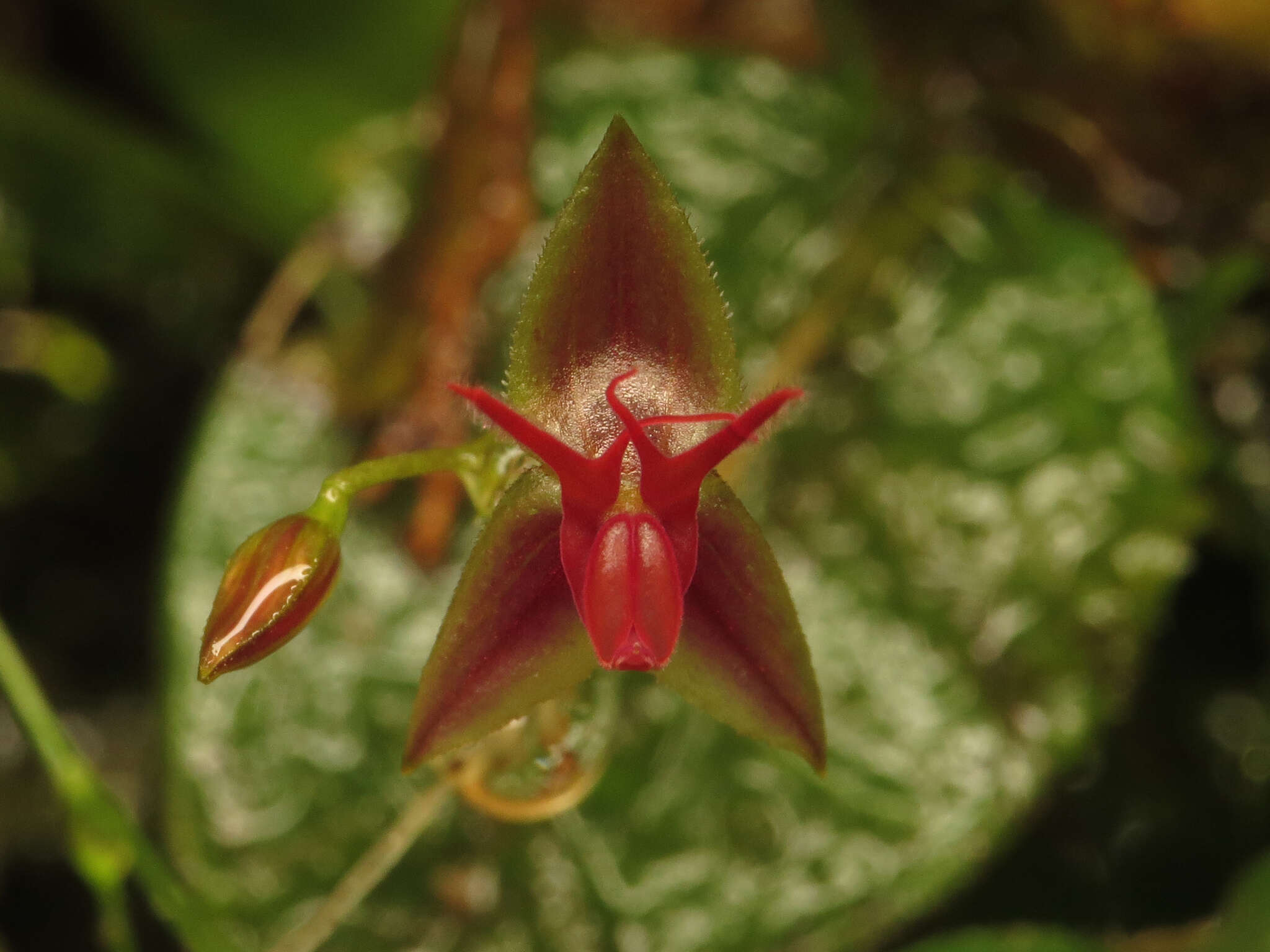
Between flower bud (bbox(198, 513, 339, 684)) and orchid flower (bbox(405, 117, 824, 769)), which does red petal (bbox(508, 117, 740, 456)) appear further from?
flower bud (bbox(198, 513, 339, 684))

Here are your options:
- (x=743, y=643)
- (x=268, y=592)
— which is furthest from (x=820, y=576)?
(x=268, y=592)

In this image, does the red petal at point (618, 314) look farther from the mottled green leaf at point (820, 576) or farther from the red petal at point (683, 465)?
the mottled green leaf at point (820, 576)

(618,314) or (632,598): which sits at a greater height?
(618,314)

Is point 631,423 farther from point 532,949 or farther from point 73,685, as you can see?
point 73,685

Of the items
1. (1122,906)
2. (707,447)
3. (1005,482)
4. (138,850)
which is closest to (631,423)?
(707,447)

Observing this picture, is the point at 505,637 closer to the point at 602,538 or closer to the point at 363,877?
the point at 602,538

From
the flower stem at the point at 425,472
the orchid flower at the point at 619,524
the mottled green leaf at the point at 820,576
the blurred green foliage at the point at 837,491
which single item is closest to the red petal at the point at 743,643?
the orchid flower at the point at 619,524

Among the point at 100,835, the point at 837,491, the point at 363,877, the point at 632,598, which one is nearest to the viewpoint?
the point at 632,598
